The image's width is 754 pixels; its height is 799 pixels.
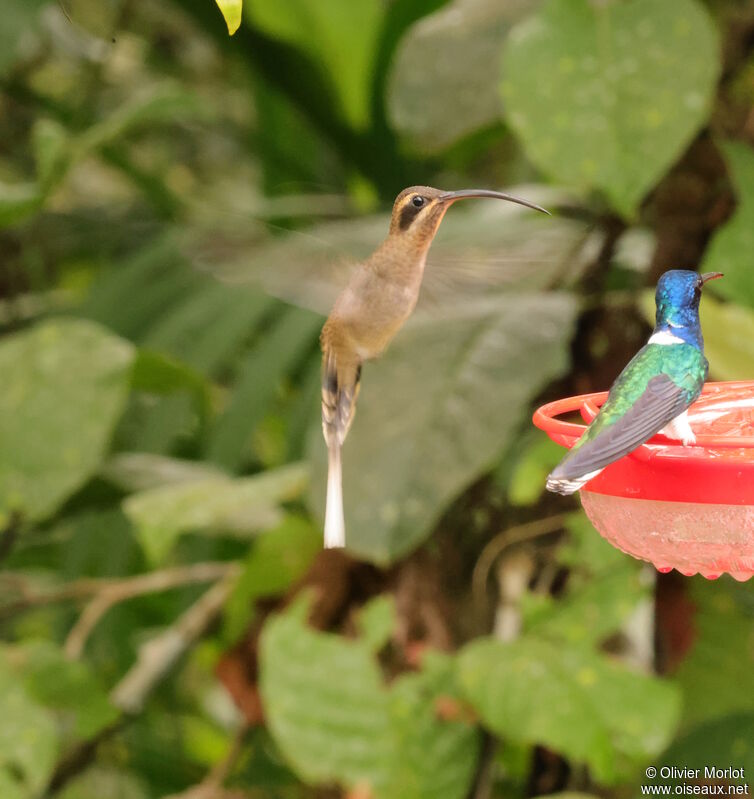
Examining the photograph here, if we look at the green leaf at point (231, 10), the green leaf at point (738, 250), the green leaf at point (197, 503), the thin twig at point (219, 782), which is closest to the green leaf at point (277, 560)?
the green leaf at point (197, 503)

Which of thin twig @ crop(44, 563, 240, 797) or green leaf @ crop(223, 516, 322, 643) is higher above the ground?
green leaf @ crop(223, 516, 322, 643)

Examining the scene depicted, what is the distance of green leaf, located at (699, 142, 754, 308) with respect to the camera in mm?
1602

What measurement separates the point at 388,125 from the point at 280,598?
4.42 feet

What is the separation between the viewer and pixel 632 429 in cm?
61

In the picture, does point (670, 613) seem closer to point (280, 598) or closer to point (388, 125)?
point (280, 598)

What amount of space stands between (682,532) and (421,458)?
31.1 inches

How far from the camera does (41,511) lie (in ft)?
6.03

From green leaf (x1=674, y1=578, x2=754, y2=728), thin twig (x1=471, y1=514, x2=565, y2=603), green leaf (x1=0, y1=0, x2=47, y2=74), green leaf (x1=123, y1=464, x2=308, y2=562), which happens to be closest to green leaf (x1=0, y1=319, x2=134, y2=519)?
green leaf (x1=123, y1=464, x2=308, y2=562)

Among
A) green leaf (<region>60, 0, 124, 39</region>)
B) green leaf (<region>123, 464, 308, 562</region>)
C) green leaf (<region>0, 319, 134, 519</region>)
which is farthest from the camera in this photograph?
green leaf (<region>0, 319, 134, 519</region>)

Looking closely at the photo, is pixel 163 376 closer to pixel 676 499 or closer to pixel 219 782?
pixel 219 782

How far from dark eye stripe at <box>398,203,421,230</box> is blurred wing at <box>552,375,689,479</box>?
0.19 metres

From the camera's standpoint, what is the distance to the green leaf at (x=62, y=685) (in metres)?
1.76

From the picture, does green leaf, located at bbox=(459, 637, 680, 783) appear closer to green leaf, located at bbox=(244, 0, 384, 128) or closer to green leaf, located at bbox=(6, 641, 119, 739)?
green leaf, located at bbox=(6, 641, 119, 739)

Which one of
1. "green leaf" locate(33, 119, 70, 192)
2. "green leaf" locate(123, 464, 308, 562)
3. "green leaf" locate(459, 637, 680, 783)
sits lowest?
"green leaf" locate(459, 637, 680, 783)
